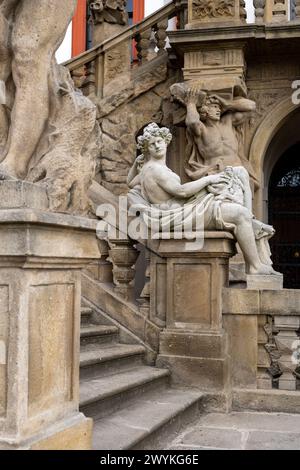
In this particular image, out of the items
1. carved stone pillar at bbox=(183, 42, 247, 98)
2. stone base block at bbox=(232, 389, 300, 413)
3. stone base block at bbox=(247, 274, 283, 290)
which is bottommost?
stone base block at bbox=(232, 389, 300, 413)

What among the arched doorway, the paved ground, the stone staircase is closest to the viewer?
the stone staircase

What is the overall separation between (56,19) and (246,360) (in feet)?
11.7

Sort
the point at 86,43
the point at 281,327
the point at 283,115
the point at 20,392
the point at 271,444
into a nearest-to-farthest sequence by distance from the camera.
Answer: the point at 20,392, the point at 271,444, the point at 281,327, the point at 283,115, the point at 86,43

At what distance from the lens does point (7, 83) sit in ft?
11.9

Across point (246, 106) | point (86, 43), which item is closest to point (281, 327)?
point (246, 106)

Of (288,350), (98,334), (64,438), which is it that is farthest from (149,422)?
(288,350)

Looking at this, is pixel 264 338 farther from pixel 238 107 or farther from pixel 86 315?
pixel 238 107

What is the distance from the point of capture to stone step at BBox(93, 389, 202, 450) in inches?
159

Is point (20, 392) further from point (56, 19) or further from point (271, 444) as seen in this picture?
point (271, 444)

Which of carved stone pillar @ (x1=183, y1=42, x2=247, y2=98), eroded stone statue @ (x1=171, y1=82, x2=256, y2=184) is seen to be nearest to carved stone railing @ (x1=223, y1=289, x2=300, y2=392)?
eroded stone statue @ (x1=171, y1=82, x2=256, y2=184)

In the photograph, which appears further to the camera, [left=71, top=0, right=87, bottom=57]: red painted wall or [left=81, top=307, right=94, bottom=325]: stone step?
[left=71, top=0, right=87, bottom=57]: red painted wall

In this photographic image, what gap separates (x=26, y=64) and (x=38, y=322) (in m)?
1.35

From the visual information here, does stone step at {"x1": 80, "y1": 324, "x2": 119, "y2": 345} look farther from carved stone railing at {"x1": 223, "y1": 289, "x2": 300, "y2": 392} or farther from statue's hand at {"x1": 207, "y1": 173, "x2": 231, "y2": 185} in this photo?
statue's hand at {"x1": 207, "y1": 173, "x2": 231, "y2": 185}

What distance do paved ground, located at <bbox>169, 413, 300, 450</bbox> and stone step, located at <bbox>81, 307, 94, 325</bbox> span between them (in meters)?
1.39
